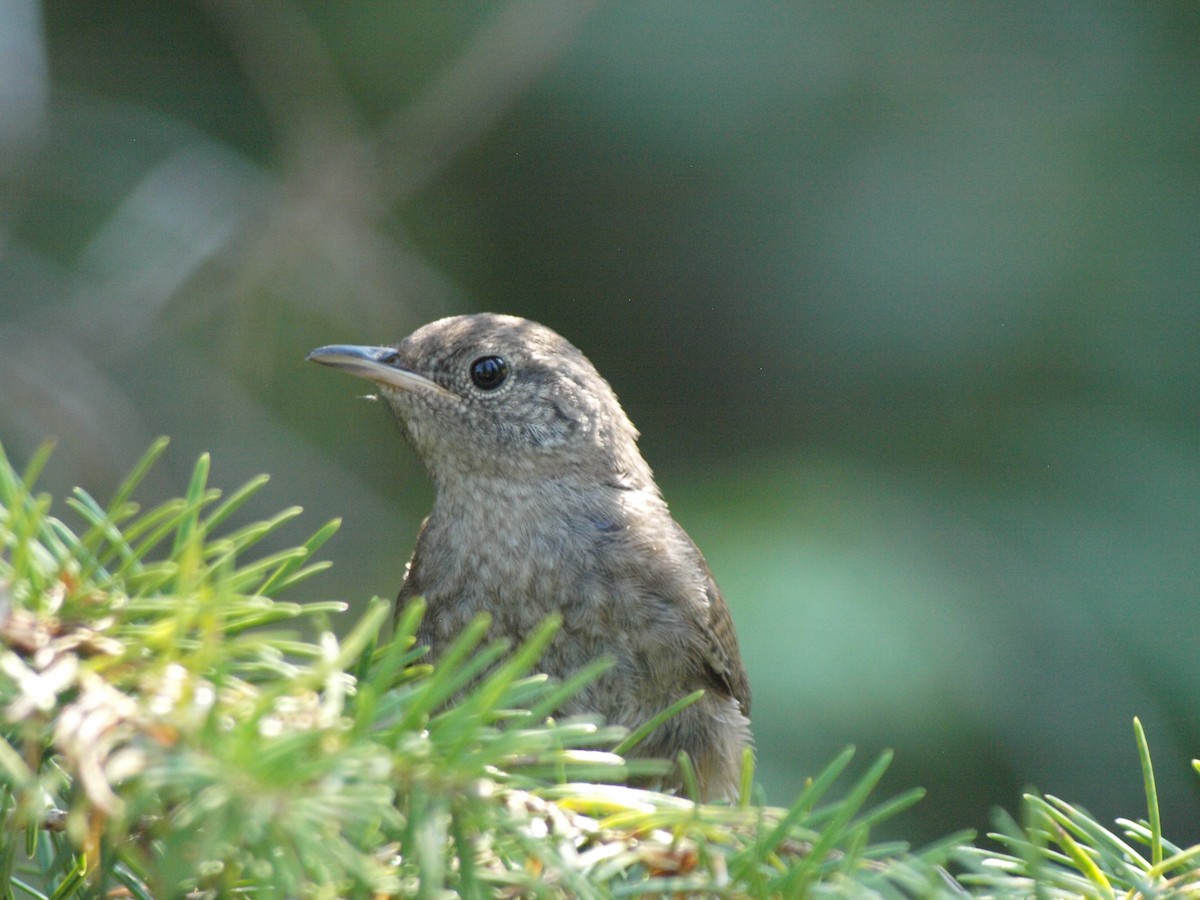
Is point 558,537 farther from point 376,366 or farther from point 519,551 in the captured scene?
point 376,366

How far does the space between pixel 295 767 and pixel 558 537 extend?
2.64 meters

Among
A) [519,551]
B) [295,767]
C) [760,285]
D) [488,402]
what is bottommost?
[295,767]

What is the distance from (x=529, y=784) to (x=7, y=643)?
1.97 ft

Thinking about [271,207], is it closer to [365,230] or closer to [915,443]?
[365,230]

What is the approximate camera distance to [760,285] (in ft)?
25.4

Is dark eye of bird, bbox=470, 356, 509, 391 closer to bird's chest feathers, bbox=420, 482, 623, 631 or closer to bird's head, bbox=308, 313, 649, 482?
bird's head, bbox=308, 313, 649, 482

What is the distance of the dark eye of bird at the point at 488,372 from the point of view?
4.15 metres

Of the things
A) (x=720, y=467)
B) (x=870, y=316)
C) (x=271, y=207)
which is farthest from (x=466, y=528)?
(x=870, y=316)

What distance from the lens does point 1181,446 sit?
21.6ft

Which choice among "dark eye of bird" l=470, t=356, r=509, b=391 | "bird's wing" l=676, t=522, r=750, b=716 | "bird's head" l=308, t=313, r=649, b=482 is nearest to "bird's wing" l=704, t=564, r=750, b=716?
"bird's wing" l=676, t=522, r=750, b=716

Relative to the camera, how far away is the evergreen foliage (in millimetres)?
1281

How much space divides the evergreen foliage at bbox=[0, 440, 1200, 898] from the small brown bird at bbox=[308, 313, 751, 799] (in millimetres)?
1859

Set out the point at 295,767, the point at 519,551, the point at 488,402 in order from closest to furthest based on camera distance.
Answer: the point at 295,767 → the point at 519,551 → the point at 488,402

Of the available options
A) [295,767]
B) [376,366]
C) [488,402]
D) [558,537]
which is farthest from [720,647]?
[295,767]
